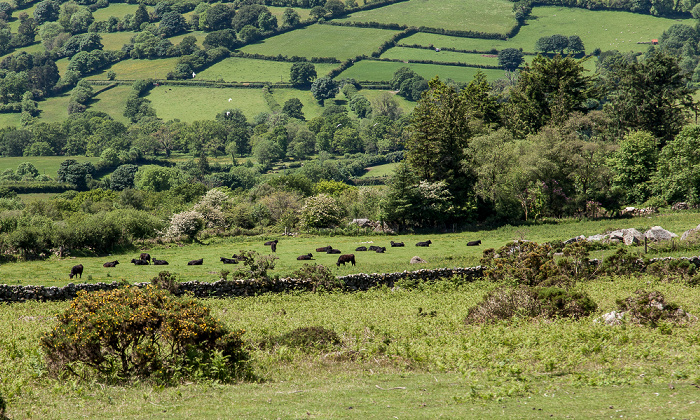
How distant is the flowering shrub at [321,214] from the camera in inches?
2904

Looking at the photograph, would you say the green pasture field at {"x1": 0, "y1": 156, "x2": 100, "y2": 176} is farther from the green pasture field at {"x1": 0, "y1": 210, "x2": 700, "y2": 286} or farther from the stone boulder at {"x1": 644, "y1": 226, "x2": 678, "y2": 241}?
the stone boulder at {"x1": 644, "y1": 226, "x2": 678, "y2": 241}

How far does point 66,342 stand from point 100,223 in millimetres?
43430

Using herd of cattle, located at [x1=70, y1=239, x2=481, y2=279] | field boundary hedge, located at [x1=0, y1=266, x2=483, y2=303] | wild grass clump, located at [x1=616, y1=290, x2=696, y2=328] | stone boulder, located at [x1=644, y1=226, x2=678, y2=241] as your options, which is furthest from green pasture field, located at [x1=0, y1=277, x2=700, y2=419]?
stone boulder, located at [x1=644, y1=226, x2=678, y2=241]

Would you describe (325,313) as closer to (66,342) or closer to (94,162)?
(66,342)

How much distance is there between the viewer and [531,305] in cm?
2656

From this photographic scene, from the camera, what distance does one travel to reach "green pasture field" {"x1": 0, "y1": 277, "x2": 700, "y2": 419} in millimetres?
15148

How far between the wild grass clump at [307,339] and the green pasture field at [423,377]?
1.71ft

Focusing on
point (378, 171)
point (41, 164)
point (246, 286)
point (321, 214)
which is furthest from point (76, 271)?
point (41, 164)

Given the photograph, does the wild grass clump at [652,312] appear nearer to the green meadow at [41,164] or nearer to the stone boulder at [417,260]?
the stone boulder at [417,260]

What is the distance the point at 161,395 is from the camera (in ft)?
57.3

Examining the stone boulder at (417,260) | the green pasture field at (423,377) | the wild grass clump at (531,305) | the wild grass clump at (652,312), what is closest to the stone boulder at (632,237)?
the stone boulder at (417,260)

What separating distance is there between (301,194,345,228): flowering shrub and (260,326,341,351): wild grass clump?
49991 mm

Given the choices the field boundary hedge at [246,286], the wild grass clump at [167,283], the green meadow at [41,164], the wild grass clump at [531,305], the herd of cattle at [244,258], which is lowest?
the green meadow at [41,164]

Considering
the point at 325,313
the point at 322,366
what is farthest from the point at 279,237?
the point at 322,366
